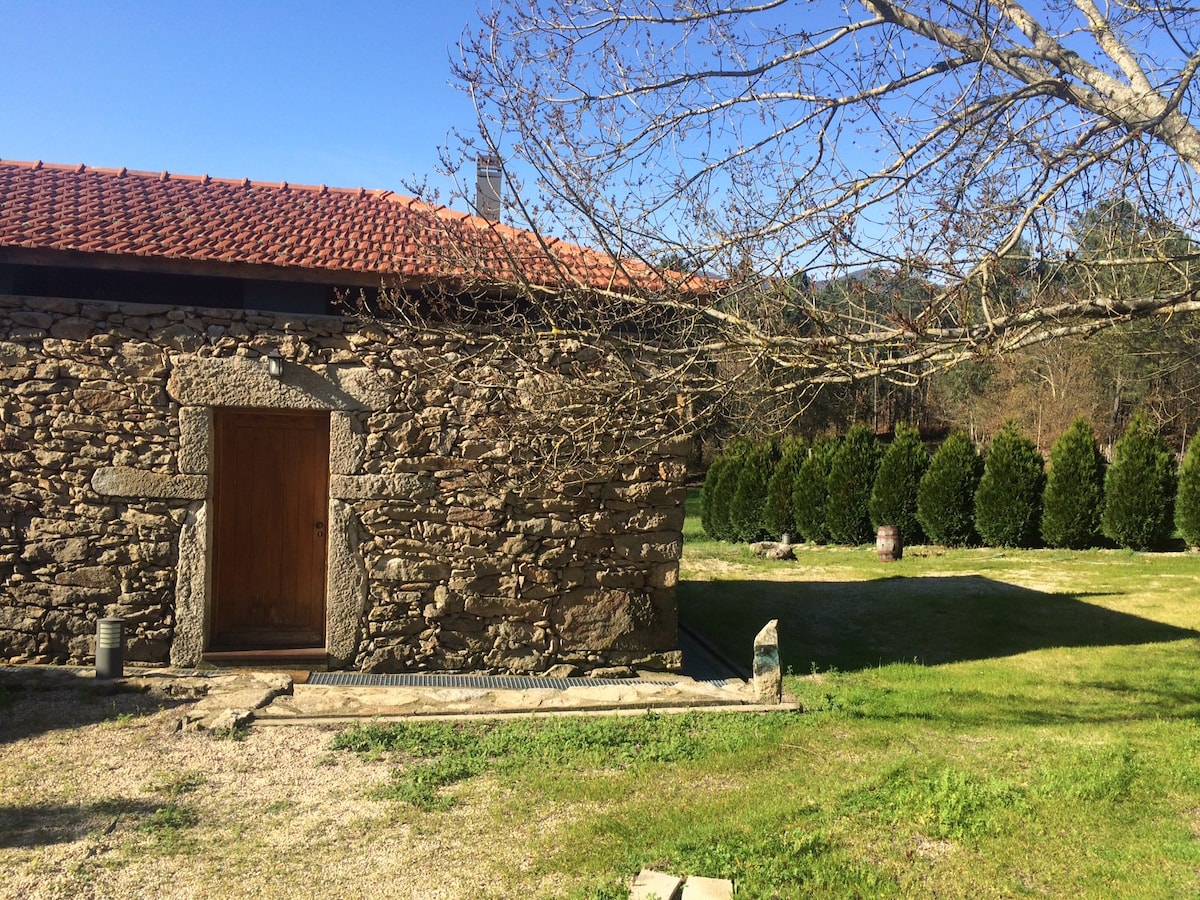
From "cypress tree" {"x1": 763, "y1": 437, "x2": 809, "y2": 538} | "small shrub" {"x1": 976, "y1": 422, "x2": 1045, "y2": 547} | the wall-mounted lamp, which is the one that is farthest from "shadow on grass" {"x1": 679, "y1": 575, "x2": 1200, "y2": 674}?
"cypress tree" {"x1": 763, "y1": 437, "x2": 809, "y2": 538}

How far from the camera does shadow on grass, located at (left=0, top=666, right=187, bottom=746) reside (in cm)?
577

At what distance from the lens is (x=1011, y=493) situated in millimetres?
16016

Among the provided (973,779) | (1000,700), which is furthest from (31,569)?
(1000,700)

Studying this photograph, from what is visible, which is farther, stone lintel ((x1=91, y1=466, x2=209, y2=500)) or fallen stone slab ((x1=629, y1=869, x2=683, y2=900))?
stone lintel ((x1=91, y1=466, x2=209, y2=500))

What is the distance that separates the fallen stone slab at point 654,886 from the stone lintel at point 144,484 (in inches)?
192

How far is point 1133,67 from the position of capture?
520 centimetres

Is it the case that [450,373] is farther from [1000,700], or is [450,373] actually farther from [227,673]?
[1000,700]

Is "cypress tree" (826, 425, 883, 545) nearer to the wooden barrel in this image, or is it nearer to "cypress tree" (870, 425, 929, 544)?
"cypress tree" (870, 425, 929, 544)

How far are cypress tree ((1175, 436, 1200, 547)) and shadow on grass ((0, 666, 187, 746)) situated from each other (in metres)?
15.5

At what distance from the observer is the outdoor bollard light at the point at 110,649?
6.51 metres

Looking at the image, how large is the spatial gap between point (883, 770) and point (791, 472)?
44.5 ft

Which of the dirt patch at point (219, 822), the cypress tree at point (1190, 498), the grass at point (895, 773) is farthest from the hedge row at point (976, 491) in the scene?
the dirt patch at point (219, 822)

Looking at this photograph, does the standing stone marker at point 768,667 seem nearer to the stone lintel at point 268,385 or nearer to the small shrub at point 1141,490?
the stone lintel at point 268,385

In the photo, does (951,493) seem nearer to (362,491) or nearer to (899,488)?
(899,488)
